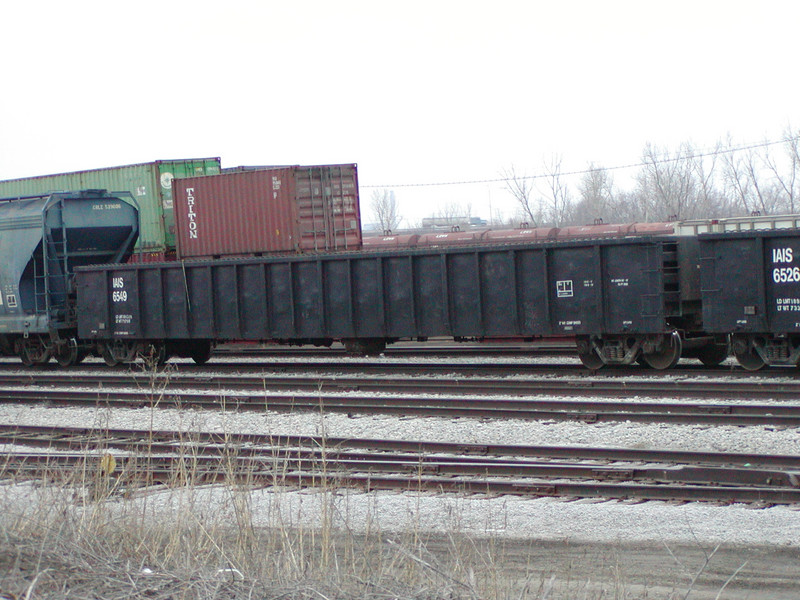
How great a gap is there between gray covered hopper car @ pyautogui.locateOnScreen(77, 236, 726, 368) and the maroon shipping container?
2.51 meters

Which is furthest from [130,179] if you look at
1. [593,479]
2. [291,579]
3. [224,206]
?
[291,579]

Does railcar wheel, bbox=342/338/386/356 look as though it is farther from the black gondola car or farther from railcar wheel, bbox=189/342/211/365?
the black gondola car

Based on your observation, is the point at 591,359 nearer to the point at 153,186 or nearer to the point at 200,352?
the point at 200,352

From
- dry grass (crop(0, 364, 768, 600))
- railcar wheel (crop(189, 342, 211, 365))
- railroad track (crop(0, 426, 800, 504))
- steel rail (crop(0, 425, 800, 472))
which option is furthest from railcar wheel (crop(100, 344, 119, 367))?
dry grass (crop(0, 364, 768, 600))

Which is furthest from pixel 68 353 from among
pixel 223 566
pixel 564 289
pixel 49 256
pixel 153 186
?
pixel 223 566

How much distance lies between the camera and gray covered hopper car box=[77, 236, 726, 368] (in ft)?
52.1

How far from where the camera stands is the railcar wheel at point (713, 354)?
1673 cm

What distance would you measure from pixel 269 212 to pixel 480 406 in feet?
36.7

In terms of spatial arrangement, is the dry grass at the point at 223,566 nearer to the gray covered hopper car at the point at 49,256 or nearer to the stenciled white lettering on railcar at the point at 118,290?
the stenciled white lettering on railcar at the point at 118,290

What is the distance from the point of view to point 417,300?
18.1 m

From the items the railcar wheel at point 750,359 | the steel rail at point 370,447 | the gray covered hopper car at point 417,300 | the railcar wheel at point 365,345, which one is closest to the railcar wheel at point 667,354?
the gray covered hopper car at point 417,300

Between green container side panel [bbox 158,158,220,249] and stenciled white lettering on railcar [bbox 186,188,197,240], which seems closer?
stenciled white lettering on railcar [bbox 186,188,197,240]

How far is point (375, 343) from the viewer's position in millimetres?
19344

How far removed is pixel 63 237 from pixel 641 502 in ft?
56.9
